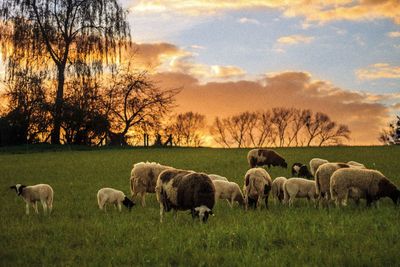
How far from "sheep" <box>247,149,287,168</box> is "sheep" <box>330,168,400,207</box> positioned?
55.6 feet

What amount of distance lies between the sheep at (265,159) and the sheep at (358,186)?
16.9 m

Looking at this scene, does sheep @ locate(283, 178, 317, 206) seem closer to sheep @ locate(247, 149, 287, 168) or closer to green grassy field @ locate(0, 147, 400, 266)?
green grassy field @ locate(0, 147, 400, 266)

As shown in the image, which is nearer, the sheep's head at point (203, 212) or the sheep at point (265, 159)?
the sheep's head at point (203, 212)

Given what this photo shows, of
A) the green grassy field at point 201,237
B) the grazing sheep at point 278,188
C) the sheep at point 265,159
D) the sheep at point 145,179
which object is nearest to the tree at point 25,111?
the sheep at point 265,159

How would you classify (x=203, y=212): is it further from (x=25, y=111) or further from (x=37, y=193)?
(x=25, y=111)

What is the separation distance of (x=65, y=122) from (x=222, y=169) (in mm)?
27076

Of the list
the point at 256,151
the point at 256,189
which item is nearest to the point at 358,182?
the point at 256,189

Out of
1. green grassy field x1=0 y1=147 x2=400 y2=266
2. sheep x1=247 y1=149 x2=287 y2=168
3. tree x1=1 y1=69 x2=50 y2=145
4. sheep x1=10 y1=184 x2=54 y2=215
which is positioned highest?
tree x1=1 y1=69 x2=50 y2=145

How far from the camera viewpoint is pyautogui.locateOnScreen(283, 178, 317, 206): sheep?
52.2ft

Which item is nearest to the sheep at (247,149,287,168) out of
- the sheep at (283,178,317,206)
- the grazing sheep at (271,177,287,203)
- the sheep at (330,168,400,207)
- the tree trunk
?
the grazing sheep at (271,177,287,203)

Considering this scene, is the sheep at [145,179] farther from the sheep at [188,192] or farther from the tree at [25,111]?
the tree at [25,111]

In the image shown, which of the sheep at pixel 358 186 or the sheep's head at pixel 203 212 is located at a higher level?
the sheep at pixel 358 186

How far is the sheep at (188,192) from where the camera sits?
11.9 metres

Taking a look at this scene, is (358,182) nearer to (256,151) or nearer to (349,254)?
(349,254)
